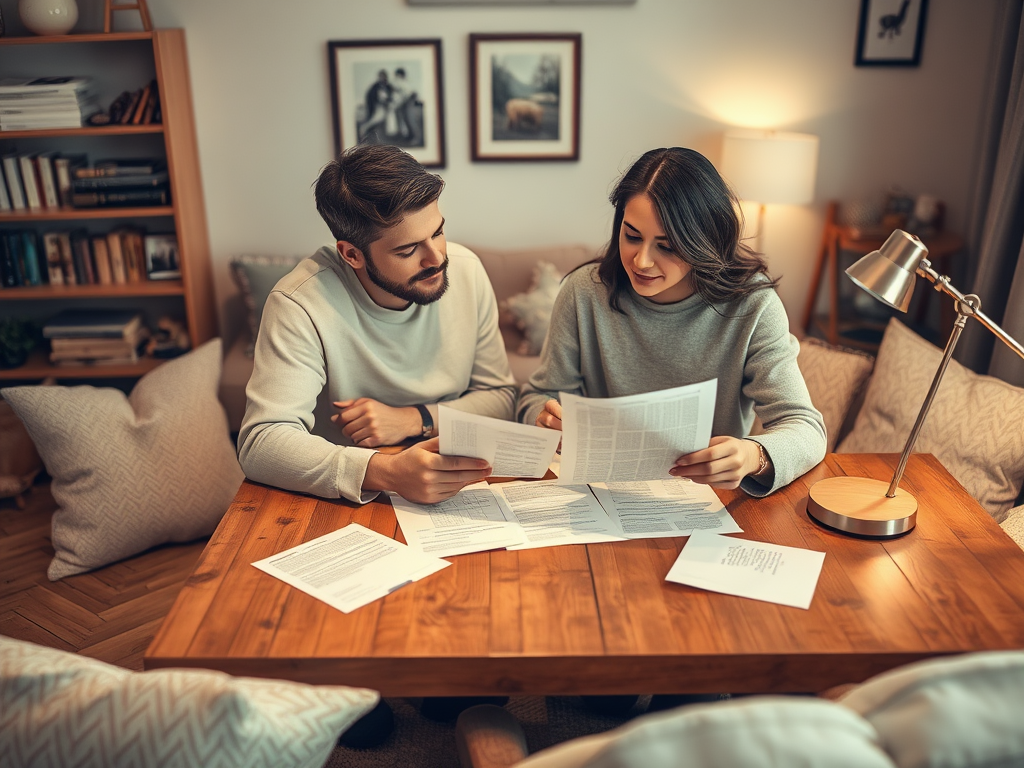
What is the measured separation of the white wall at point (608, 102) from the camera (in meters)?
3.37

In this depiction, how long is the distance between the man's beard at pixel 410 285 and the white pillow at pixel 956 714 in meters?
1.28

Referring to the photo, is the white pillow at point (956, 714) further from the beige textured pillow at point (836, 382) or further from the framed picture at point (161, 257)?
the framed picture at point (161, 257)

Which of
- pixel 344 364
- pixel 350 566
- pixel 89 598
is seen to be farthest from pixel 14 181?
pixel 350 566

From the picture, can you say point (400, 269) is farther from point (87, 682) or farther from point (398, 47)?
point (398, 47)

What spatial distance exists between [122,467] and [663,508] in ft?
5.65

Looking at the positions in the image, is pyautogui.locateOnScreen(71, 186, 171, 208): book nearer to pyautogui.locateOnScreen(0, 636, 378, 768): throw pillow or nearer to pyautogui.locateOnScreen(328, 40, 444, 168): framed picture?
pyautogui.locateOnScreen(328, 40, 444, 168): framed picture

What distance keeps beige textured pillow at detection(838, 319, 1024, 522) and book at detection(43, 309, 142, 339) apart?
2770 mm

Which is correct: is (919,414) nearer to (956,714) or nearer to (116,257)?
(956,714)

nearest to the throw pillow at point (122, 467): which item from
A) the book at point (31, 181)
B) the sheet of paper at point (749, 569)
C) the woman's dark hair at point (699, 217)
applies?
the book at point (31, 181)

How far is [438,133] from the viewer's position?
3.50 metres

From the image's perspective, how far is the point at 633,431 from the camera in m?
1.39

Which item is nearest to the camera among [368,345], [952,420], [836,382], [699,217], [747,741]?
[747,741]

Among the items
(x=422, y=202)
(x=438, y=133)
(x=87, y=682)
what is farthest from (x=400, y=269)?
(x=438, y=133)

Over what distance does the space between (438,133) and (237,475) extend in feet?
5.44
